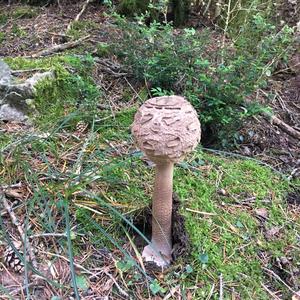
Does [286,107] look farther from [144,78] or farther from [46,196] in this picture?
[46,196]

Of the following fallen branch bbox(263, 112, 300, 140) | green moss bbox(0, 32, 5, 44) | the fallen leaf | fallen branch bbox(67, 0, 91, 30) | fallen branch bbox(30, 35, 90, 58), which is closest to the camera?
the fallen leaf

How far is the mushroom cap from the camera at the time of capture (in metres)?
1.65

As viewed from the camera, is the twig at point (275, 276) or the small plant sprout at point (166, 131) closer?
the small plant sprout at point (166, 131)

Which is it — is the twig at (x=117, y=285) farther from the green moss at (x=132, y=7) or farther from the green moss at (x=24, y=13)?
the green moss at (x=24, y=13)

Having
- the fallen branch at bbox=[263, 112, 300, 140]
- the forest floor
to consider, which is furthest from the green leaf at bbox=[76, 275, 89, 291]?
the fallen branch at bbox=[263, 112, 300, 140]

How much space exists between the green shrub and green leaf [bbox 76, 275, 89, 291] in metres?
1.32

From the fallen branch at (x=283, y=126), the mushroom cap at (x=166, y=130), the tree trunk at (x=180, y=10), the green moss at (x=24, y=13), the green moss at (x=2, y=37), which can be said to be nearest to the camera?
the mushroom cap at (x=166, y=130)

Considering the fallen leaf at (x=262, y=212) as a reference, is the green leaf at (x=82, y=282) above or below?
above

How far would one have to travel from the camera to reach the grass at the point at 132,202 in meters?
1.94

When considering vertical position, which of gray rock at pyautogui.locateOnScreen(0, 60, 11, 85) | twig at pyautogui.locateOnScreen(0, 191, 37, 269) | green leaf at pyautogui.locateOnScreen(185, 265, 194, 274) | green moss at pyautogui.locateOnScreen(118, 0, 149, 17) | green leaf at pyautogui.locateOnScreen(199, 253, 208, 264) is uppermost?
green moss at pyautogui.locateOnScreen(118, 0, 149, 17)

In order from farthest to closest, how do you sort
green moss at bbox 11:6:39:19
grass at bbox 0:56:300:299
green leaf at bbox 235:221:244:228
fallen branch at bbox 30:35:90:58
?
green moss at bbox 11:6:39:19 → fallen branch at bbox 30:35:90:58 → green leaf at bbox 235:221:244:228 → grass at bbox 0:56:300:299

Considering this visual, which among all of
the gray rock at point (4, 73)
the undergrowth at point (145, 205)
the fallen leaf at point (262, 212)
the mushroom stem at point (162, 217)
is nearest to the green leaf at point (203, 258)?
the undergrowth at point (145, 205)

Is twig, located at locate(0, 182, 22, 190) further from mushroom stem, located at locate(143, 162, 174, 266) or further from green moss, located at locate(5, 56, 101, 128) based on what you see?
mushroom stem, located at locate(143, 162, 174, 266)

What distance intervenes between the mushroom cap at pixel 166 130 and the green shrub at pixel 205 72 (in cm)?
104
